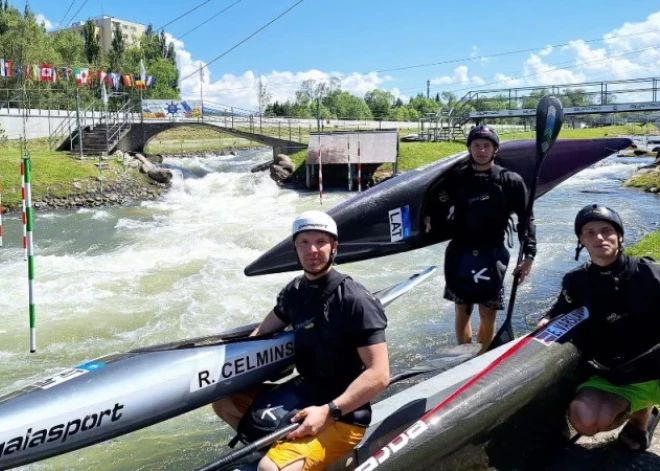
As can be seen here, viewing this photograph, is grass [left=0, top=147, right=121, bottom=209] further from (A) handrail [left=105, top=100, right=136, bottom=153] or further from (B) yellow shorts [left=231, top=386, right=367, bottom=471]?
(B) yellow shorts [left=231, top=386, right=367, bottom=471]

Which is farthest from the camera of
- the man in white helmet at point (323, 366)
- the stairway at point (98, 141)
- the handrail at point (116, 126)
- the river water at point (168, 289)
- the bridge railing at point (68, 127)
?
the bridge railing at point (68, 127)

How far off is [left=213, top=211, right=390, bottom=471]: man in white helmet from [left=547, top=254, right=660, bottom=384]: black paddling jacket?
4.15 feet

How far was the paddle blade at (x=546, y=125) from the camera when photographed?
190 inches

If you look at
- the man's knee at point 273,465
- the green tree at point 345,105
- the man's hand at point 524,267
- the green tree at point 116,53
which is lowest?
the man's knee at point 273,465

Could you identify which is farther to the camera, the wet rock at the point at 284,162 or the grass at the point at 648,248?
the wet rock at the point at 284,162

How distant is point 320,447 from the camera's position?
2.46 meters

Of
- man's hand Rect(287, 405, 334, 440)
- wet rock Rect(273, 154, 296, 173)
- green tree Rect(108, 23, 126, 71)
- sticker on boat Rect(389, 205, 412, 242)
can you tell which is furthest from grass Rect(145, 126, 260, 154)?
man's hand Rect(287, 405, 334, 440)

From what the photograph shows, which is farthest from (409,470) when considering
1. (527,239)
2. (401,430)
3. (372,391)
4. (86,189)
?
(86,189)

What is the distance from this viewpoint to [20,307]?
811 centimetres

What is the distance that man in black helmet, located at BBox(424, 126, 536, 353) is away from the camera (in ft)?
13.4

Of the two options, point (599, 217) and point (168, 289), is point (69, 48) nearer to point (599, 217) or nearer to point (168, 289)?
point (168, 289)

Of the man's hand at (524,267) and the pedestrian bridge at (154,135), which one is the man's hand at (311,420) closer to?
the man's hand at (524,267)

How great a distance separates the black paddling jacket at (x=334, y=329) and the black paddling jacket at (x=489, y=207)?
1.72 m


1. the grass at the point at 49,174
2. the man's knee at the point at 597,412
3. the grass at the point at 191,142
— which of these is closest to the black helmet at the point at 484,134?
the man's knee at the point at 597,412
